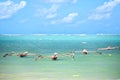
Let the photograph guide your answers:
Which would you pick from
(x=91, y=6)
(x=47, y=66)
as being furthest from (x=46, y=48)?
(x=91, y=6)

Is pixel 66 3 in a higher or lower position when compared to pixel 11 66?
higher

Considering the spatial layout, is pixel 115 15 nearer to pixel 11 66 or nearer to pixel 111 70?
pixel 111 70

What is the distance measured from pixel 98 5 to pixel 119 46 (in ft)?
2.10

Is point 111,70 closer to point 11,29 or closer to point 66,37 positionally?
point 66,37

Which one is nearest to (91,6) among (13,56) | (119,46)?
(119,46)

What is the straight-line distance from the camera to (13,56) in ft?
26.5

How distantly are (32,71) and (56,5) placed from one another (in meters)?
0.92

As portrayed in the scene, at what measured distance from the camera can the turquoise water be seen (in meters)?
8.00

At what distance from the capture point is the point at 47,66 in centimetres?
808

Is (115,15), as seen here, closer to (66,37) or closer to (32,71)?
(66,37)

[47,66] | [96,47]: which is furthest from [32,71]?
[96,47]

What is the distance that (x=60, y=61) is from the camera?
810 cm

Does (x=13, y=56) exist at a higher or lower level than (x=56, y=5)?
lower

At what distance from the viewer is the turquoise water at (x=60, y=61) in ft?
26.2
